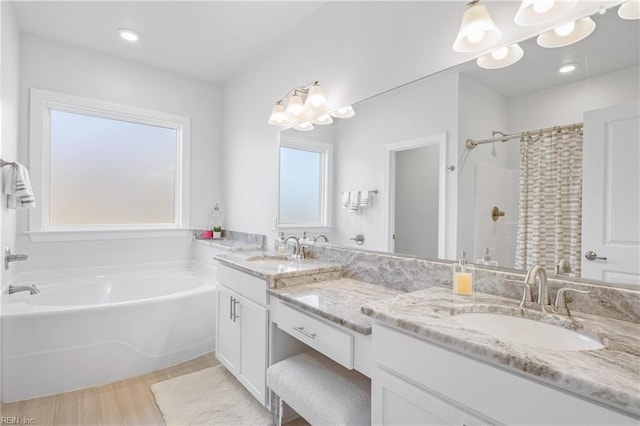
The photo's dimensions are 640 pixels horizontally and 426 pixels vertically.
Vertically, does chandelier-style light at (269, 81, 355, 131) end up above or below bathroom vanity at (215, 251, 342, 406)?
above

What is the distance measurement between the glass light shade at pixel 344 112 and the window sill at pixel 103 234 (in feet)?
7.30

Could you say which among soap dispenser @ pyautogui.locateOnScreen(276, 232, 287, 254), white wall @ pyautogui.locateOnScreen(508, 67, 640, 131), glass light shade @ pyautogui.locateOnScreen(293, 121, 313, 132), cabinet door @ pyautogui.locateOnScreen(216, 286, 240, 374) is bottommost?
cabinet door @ pyautogui.locateOnScreen(216, 286, 240, 374)

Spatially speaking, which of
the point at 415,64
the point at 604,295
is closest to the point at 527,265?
the point at 604,295

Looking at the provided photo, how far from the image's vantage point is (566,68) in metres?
1.16

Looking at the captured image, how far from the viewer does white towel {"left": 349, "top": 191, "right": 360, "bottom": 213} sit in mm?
1937

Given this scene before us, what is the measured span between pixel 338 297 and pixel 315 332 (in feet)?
0.67

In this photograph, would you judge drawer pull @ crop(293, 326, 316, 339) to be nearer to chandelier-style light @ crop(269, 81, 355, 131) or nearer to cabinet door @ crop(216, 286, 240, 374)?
cabinet door @ crop(216, 286, 240, 374)

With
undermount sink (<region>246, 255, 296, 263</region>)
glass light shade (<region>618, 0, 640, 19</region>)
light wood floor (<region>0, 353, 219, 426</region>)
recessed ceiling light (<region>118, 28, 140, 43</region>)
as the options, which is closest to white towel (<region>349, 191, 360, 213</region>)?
undermount sink (<region>246, 255, 296, 263</region>)

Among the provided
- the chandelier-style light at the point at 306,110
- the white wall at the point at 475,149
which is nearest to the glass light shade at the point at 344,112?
the chandelier-style light at the point at 306,110

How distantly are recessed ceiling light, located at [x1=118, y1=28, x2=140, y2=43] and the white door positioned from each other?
3.11 m

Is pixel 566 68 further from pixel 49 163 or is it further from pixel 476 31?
pixel 49 163

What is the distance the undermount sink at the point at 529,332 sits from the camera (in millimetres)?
923

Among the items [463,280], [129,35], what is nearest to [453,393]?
[463,280]

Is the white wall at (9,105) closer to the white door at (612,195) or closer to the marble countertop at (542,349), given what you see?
the marble countertop at (542,349)
